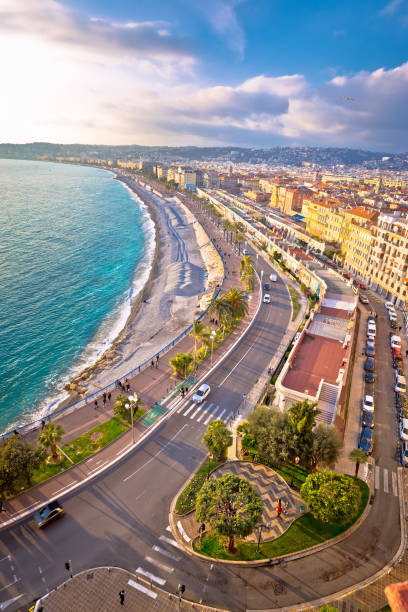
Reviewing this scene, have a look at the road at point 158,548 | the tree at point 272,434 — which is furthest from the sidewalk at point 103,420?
the tree at point 272,434

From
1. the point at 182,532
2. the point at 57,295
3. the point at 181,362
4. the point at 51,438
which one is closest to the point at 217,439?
the point at 182,532

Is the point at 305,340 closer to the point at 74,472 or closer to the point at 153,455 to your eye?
the point at 153,455

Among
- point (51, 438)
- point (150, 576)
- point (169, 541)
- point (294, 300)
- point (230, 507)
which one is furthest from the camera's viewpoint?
point (294, 300)

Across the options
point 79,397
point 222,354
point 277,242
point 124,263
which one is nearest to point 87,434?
point 79,397

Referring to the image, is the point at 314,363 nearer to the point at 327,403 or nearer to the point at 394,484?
the point at 327,403

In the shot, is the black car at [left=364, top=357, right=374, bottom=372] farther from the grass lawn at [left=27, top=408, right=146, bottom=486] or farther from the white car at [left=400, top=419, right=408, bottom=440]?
the grass lawn at [left=27, top=408, right=146, bottom=486]

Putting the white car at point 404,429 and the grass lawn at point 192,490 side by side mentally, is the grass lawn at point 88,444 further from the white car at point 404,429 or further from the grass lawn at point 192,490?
the white car at point 404,429
